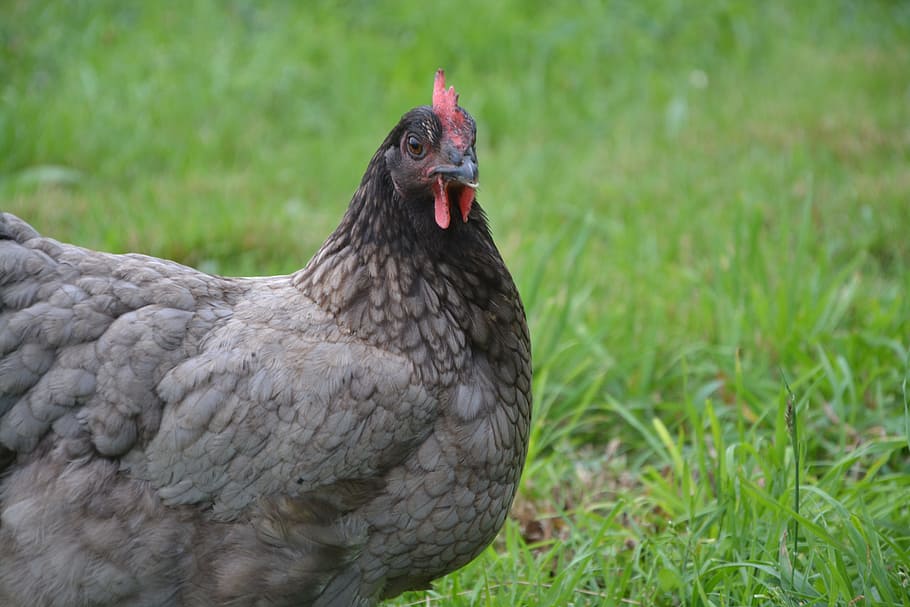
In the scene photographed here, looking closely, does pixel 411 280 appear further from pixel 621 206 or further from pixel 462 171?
pixel 621 206

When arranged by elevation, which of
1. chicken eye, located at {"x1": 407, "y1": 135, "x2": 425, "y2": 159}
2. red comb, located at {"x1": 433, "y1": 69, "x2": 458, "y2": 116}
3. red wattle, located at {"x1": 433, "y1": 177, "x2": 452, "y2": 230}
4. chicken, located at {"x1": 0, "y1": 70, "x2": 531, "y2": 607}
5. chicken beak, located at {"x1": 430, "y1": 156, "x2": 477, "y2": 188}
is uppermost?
red comb, located at {"x1": 433, "y1": 69, "x2": 458, "y2": 116}

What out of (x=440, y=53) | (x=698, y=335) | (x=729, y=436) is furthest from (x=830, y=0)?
(x=729, y=436)

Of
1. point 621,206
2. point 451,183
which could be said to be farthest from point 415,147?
point 621,206

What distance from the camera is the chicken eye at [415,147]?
2.59m

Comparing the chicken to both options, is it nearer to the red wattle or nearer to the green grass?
the red wattle

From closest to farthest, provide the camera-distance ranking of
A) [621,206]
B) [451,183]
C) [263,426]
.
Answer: [263,426] < [451,183] < [621,206]

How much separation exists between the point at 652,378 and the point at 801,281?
934 mm

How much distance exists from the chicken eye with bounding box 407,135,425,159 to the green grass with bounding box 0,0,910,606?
132cm

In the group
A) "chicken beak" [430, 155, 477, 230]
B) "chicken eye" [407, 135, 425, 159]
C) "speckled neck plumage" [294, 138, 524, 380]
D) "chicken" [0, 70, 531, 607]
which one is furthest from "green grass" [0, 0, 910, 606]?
"chicken eye" [407, 135, 425, 159]

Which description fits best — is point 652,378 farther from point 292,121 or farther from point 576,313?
point 292,121

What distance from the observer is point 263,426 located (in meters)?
2.48

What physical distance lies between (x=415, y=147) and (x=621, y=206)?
139 inches

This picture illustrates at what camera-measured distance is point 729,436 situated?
376 cm

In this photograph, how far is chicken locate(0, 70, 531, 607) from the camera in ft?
8.05
